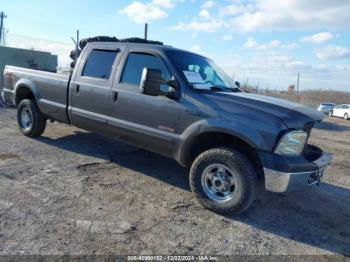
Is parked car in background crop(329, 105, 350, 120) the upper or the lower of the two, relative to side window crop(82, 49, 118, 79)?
lower

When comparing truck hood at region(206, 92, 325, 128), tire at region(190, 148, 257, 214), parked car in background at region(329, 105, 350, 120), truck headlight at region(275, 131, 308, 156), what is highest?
truck hood at region(206, 92, 325, 128)

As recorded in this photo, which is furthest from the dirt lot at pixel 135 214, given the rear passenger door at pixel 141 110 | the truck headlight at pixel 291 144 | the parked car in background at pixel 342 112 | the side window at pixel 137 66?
the parked car in background at pixel 342 112

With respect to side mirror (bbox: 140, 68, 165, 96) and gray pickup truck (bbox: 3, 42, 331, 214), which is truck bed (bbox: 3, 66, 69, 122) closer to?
gray pickup truck (bbox: 3, 42, 331, 214)

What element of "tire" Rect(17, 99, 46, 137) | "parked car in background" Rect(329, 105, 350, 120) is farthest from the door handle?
"parked car in background" Rect(329, 105, 350, 120)

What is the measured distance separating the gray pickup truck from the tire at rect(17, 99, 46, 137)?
98cm

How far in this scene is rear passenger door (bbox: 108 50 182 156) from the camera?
482 cm

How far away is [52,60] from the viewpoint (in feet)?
79.9

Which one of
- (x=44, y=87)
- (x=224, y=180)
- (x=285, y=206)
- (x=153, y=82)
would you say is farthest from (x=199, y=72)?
(x=44, y=87)

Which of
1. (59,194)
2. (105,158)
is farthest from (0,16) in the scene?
→ (59,194)

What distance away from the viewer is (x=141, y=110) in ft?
16.6

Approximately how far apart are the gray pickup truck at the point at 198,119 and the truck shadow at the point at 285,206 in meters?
0.50

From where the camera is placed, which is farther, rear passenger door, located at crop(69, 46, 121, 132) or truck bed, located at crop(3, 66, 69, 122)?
truck bed, located at crop(3, 66, 69, 122)

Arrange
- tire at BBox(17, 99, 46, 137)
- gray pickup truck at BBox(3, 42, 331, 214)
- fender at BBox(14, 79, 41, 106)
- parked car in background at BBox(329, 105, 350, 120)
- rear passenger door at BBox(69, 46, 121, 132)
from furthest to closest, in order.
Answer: parked car in background at BBox(329, 105, 350, 120)
tire at BBox(17, 99, 46, 137)
fender at BBox(14, 79, 41, 106)
rear passenger door at BBox(69, 46, 121, 132)
gray pickup truck at BBox(3, 42, 331, 214)

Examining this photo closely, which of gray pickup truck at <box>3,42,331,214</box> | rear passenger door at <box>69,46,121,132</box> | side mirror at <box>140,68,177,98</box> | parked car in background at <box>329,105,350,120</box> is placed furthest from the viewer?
parked car in background at <box>329,105,350,120</box>
